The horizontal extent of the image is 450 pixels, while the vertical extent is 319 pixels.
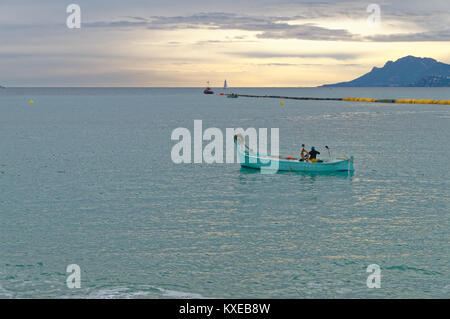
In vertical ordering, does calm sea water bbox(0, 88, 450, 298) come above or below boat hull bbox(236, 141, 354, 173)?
below

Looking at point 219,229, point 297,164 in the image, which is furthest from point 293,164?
point 219,229

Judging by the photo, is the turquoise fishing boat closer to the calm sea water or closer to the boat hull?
the boat hull

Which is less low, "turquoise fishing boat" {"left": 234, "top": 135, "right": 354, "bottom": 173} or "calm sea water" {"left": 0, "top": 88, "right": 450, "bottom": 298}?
"turquoise fishing boat" {"left": 234, "top": 135, "right": 354, "bottom": 173}

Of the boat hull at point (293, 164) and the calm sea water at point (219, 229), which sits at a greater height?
the boat hull at point (293, 164)

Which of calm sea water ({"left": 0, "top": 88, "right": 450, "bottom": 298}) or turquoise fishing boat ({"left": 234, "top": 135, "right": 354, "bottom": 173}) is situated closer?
calm sea water ({"left": 0, "top": 88, "right": 450, "bottom": 298})

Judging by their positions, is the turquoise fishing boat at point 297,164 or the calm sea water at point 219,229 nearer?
the calm sea water at point 219,229

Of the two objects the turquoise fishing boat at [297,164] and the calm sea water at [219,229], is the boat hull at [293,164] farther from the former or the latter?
the calm sea water at [219,229]

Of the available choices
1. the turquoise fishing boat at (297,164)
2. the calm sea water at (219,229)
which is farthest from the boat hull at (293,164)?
the calm sea water at (219,229)

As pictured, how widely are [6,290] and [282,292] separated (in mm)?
11853

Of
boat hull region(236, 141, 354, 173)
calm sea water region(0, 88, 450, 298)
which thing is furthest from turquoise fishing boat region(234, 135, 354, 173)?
calm sea water region(0, 88, 450, 298)

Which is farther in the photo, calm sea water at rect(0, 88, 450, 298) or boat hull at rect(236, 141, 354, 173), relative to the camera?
boat hull at rect(236, 141, 354, 173)

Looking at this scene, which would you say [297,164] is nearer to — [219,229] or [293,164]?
[293,164]

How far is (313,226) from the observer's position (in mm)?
31297
